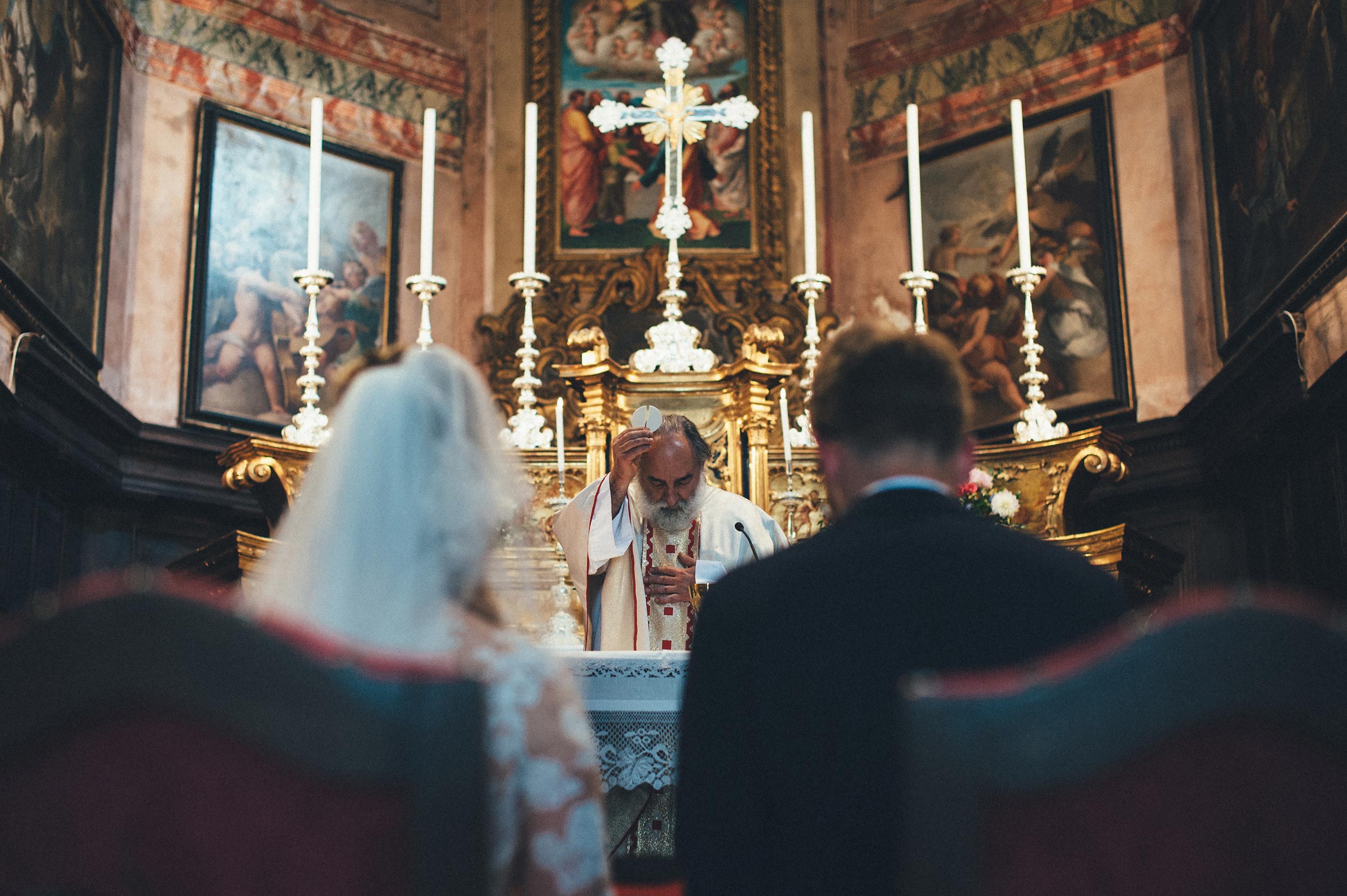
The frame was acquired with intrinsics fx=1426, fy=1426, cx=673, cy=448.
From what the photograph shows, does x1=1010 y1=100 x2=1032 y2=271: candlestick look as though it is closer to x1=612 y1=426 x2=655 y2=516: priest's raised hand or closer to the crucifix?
the crucifix

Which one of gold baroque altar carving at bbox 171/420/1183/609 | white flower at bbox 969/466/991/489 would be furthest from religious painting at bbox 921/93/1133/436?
white flower at bbox 969/466/991/489

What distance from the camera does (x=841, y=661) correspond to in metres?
1.89

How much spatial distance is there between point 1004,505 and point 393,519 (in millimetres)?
3746

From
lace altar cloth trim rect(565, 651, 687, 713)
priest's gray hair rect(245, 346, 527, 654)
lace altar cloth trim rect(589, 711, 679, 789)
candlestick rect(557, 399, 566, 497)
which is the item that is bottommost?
lace altar cloth trim rect(589, 711, 679, 789)

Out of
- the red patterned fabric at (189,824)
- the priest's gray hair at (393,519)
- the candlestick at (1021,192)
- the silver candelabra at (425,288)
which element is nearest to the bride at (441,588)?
the priest's gray hair at (393,519)

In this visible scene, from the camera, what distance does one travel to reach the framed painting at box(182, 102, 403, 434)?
812 cm

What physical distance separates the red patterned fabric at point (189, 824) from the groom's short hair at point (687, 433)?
142 inches

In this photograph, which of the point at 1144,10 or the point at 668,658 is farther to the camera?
the point at 1144,10

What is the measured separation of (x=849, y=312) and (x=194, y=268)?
393 centimetres

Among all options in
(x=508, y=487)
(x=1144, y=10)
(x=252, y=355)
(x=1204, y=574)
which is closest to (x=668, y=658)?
(x=508, y=487)

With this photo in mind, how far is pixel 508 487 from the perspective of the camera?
6.41 ft

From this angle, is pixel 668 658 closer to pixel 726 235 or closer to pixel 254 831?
pixel 254 831

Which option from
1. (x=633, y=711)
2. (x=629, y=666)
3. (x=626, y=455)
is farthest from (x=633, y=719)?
(x=626, y=455)

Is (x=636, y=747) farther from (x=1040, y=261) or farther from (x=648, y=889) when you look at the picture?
(x=1040, y=261)
